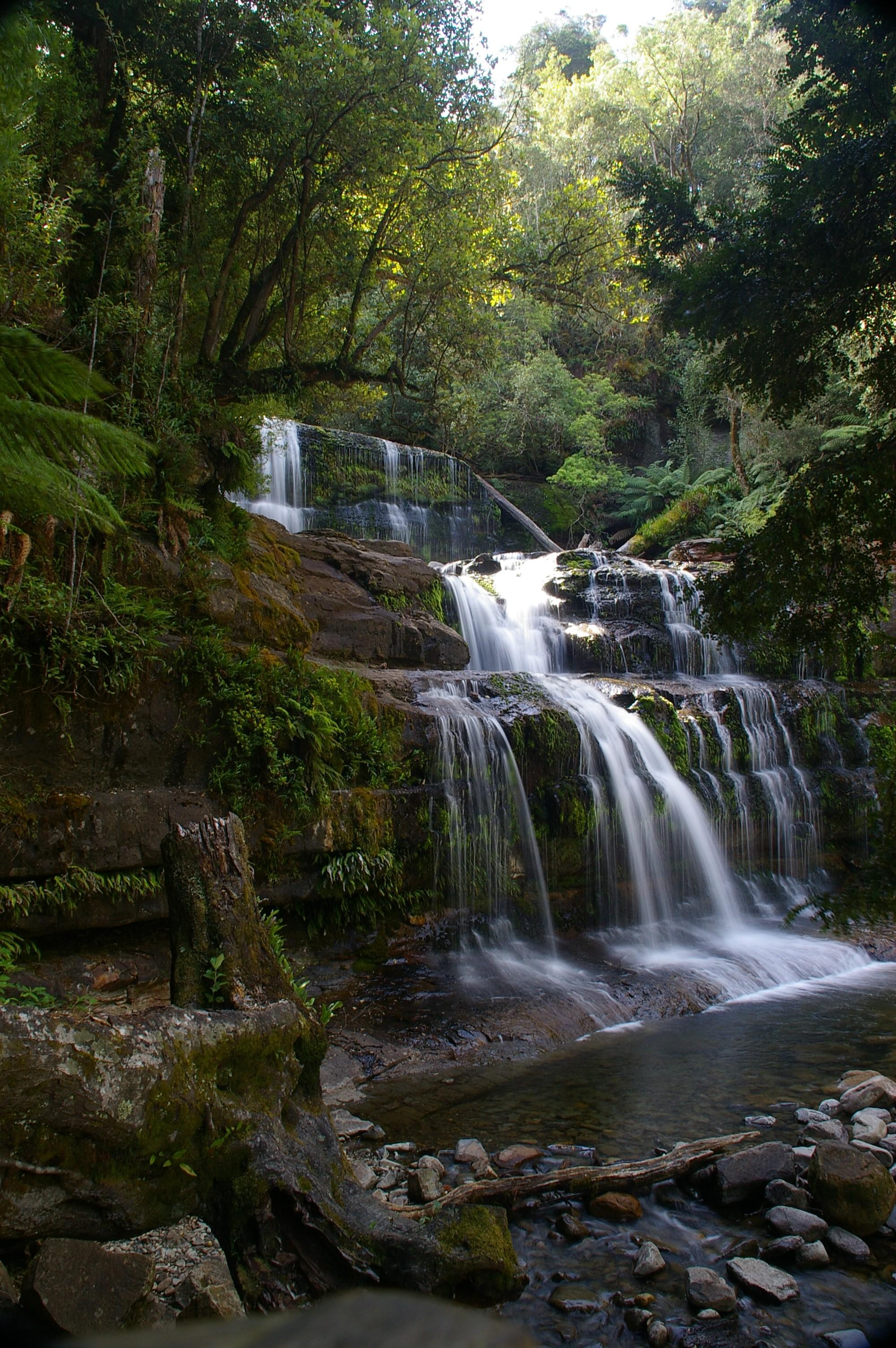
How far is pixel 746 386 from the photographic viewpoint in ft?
23.7

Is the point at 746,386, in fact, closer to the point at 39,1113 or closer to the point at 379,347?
the point at 39,1113

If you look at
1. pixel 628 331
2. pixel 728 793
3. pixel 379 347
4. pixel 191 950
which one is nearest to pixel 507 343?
pixel 628 331

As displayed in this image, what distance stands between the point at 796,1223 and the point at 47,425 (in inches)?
189

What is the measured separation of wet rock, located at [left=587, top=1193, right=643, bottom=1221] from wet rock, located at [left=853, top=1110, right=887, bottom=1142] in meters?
1.67

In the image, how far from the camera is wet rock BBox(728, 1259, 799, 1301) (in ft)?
11.1

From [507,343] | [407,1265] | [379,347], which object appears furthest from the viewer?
[507,343]

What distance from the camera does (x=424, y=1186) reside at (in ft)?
13.7

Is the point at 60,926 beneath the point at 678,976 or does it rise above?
above

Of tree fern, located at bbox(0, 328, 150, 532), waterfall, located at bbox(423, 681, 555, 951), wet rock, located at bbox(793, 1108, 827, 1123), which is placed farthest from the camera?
waterfall, located at bbox(423, 681, 555, 951)

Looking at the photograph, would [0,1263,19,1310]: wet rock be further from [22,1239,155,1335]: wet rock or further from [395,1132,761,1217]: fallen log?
[395,1132,761,1217]: fallen log

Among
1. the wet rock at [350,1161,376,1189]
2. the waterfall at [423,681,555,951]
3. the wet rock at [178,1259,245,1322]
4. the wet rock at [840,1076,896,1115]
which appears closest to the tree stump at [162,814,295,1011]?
the wet rock at [178,1259,245,1322]

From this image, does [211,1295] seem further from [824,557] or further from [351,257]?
[351,257]

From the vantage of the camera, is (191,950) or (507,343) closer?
(191,950)

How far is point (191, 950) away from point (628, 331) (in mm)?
34829
